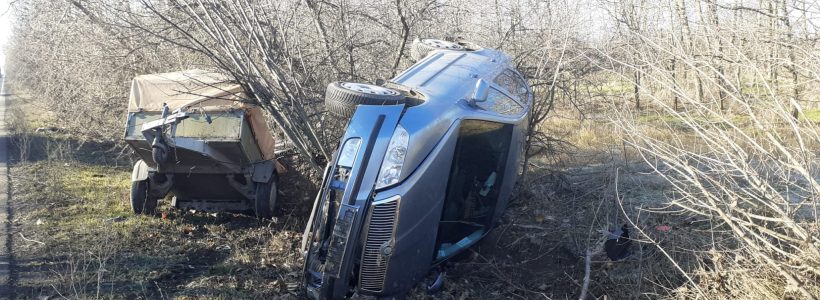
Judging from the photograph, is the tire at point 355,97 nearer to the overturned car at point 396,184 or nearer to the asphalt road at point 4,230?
the overturned car at point 396,184

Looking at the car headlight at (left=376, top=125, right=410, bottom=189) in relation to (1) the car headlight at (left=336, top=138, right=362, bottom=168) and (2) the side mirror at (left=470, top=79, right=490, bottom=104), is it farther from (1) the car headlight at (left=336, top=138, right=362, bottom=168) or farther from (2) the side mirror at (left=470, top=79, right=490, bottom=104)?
(2) the side mirror at (left=470, top=79, right=490, bottom=104)

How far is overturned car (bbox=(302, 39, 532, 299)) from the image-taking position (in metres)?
5.02

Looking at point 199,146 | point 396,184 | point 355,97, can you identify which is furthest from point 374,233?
point 199,146

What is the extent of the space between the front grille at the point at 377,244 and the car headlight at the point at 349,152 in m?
0.43

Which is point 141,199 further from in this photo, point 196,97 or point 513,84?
point 513,84

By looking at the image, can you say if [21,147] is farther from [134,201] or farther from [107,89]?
[134,201]

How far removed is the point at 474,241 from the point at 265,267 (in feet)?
6.75

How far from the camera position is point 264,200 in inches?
325

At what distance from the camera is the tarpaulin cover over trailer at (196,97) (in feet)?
26.7

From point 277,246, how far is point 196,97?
95.2 inches

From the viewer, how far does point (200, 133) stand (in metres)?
7.98

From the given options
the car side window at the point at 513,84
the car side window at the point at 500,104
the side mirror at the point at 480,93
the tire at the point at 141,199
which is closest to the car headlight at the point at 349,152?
the side mirror at the point at 480,93

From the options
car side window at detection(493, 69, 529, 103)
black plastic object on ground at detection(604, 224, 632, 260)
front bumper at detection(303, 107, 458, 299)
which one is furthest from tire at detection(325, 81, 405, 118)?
black plastic object on ground at detection(604, 224, 632, 260)

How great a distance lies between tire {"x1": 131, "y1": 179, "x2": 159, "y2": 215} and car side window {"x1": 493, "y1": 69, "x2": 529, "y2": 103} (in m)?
4.67
